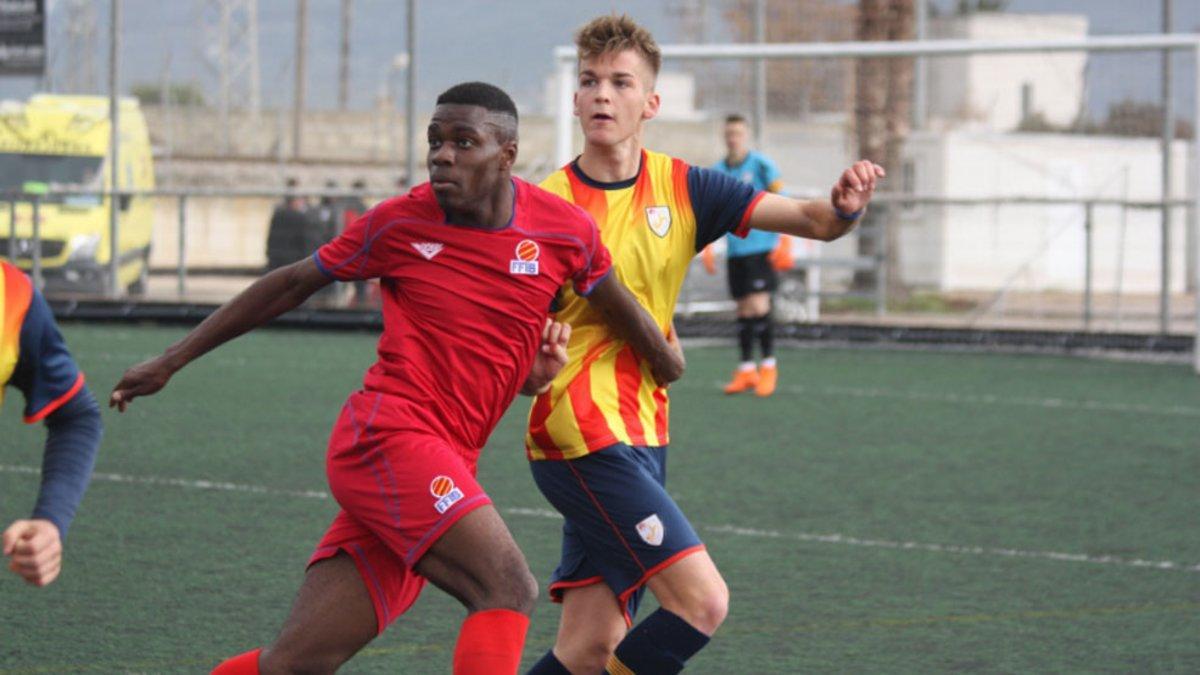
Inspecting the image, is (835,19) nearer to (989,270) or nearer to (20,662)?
(989,270)

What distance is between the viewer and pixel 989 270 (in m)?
19.2

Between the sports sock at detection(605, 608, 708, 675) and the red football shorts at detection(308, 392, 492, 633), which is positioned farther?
the sports sock at detection(605, 608, 708, 675)

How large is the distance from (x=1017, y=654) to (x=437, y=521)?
104 inches

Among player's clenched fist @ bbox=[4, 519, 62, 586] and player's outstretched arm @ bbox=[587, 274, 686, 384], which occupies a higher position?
player's outstretched arm @ bbox=[587, 274, 686, 384]

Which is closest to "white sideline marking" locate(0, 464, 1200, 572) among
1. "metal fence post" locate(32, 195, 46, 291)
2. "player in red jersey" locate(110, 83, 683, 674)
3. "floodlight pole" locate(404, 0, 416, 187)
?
"player in red jersey" locate(110, 83, 683, 674)

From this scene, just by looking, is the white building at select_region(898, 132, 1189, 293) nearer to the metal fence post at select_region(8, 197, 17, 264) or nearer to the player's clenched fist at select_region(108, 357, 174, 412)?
the metal fence post at select_region(8, 197, 17, 264)

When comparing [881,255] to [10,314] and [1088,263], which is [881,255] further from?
[10,314]

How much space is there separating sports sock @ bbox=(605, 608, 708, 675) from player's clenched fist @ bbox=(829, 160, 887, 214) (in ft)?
3.68

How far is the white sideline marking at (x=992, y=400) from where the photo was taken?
1332 centimetres

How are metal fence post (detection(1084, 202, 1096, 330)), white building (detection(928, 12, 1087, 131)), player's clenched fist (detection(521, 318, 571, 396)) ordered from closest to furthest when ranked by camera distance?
player's clenched fist (detection(521, 318, 571, 396))
metal fence post (detection(1084, 202, 1096, 330))
white building (detection(928, 12, 1087, 131))

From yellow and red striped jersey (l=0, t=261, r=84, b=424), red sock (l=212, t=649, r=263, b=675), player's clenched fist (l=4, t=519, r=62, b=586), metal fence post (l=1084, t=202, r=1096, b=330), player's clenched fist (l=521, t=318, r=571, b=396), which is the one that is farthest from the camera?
metal fence post (l=1084, t=202, r=1096, b=330)

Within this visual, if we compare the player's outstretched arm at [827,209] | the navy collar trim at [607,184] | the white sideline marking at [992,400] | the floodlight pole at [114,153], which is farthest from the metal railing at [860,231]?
the navy collar trim at [607,184]

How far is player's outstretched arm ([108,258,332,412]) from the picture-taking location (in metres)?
4.23

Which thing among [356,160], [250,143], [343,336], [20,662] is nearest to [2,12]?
[343,336]
